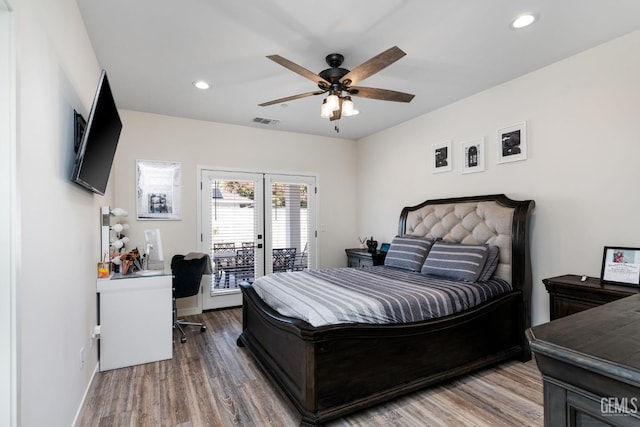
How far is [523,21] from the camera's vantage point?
2336mm

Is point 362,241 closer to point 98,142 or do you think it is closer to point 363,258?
point 363,258

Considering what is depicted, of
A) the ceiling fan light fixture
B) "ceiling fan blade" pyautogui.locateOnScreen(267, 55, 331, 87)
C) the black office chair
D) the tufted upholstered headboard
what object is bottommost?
the black office chair

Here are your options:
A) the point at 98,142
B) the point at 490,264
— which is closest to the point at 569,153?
the point at 490,264

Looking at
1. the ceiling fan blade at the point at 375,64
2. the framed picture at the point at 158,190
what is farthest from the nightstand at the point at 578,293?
the framed picture at the point at 158,190

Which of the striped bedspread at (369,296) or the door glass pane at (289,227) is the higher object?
the door glass pane at (289,227)

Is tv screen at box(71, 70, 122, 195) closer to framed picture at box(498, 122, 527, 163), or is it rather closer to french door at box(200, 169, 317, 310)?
french door at box(200, 169, 317, 310)

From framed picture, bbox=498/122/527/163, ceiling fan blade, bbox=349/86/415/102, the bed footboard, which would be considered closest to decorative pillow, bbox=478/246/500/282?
the bed footboard

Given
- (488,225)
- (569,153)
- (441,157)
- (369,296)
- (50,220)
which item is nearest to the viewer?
(50,220)

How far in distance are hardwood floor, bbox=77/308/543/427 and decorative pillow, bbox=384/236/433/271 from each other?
4.06 ft

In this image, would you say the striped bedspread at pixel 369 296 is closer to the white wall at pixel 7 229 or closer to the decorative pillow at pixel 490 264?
the decorative pillow at pixel 490 264

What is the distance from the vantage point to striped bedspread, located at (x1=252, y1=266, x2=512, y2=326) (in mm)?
2217

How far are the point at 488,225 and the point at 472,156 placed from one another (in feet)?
2.98

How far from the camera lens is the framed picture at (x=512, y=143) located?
327cm

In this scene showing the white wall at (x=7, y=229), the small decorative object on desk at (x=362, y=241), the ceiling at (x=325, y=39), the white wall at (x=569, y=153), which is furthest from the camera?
the small decorative object on desk at (x=362, y=241)
